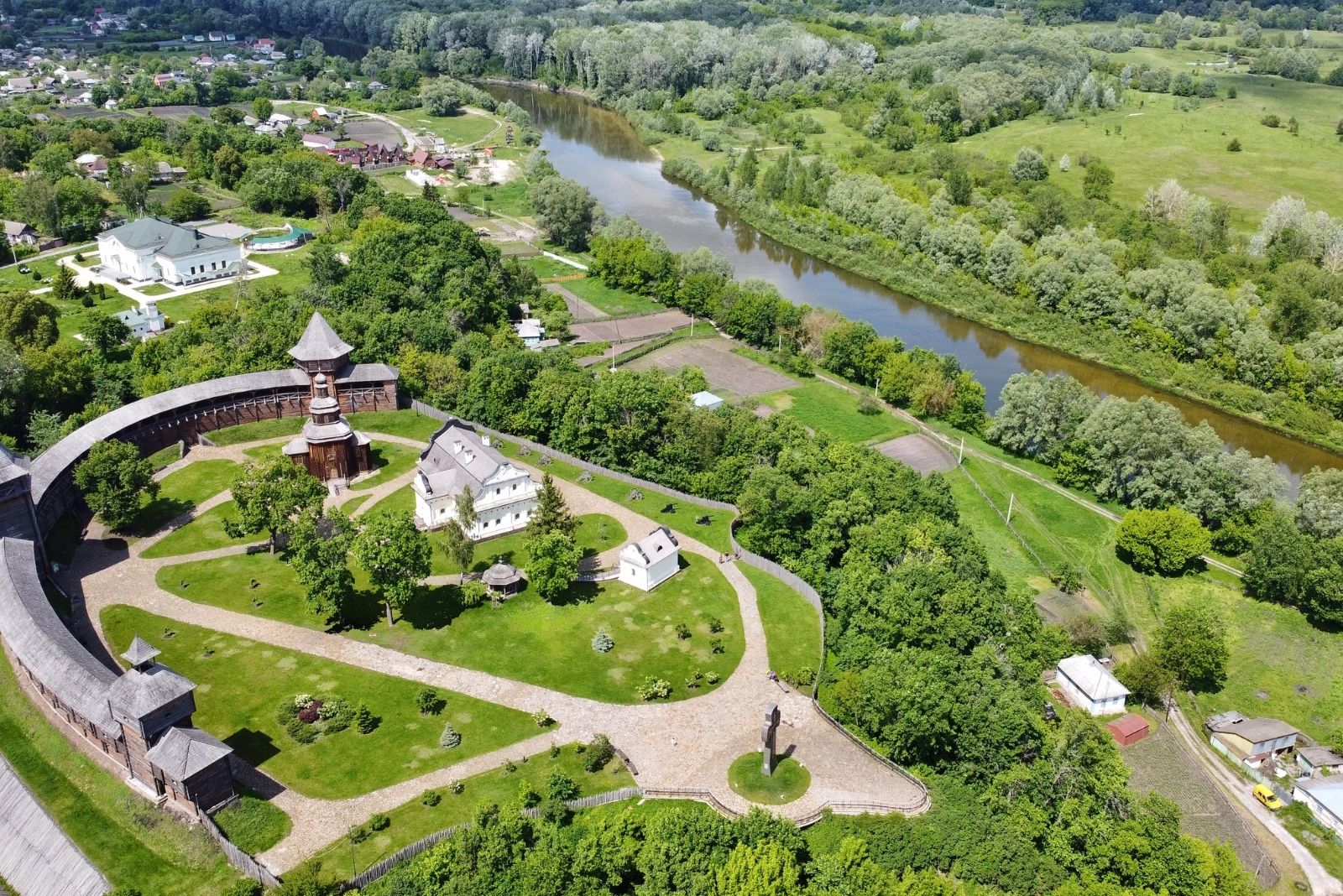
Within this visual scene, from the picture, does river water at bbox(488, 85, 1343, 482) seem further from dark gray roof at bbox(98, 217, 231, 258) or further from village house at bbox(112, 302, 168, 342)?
village house at bbox(112, 302, 168, 342)

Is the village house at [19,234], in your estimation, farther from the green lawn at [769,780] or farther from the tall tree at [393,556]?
the green lawn at [769,780]

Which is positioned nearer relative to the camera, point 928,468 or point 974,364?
point 928,468

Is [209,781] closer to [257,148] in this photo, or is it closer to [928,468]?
[928,468]

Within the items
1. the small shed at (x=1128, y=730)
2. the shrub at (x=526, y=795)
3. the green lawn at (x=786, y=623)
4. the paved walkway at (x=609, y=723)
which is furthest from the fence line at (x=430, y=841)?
the small shed at (x=1128, y=730)

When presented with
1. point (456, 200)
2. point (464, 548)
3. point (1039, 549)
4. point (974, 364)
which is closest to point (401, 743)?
point (464, 548)

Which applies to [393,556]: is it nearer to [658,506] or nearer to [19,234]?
[658,506]

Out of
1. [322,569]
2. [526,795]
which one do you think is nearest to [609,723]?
[526,795]
